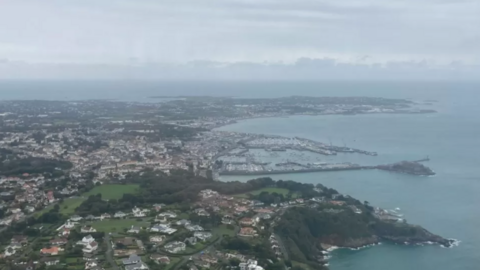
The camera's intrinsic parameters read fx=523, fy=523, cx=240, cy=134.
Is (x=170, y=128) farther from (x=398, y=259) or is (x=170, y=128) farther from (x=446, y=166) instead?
(x=398, y=259)

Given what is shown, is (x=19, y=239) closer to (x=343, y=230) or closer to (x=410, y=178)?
(x=343, y=230)

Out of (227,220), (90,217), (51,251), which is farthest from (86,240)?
(227,220)

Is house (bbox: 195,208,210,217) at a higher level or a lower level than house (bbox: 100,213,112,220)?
higher

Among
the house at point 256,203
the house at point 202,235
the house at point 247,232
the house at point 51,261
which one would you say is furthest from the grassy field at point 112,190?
the house at point 51,261

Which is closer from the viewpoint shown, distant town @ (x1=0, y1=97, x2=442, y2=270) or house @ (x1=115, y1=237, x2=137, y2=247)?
distant town @ (x1=0, y1=97, x2=442, y2=270)

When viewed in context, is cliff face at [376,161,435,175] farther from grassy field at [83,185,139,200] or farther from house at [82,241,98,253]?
house at [82,241,98,253]

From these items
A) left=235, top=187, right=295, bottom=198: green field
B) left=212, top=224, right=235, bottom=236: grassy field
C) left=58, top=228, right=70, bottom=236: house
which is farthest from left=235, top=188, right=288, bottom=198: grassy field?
left=58, top=228, right=70, bottom=236: house

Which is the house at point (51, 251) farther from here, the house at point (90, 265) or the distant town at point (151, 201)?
the house at point (90, 265)
